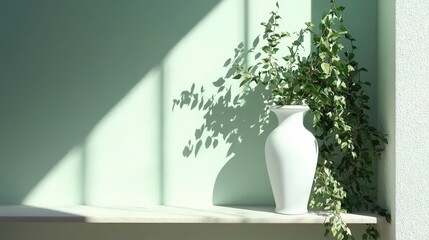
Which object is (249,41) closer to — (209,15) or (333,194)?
(209,15)

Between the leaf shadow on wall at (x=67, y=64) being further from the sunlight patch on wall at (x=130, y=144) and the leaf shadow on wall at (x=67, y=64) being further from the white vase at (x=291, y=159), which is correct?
the white vase at (x=291, y=159)

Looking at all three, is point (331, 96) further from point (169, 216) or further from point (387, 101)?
point (169, 216)

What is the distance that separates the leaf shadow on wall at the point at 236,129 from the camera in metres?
2.80

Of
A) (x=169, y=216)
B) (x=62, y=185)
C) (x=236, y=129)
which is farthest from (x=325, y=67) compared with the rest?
(x=62, y=185)

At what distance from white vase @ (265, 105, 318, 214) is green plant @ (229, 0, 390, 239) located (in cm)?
7

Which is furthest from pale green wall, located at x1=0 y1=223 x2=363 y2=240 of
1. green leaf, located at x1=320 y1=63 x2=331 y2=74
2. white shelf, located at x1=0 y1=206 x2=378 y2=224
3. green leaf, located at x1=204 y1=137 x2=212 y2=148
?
green leaf, located at x1=320 y1=63 x2=331 y2=74

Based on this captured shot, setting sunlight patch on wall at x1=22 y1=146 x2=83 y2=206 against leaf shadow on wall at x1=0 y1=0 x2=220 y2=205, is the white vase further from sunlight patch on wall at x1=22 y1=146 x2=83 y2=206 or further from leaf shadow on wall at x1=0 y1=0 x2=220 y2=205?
sunlight patch on wall at x1=22 y1=146 x2=83 y2=206

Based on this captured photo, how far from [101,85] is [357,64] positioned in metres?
1.13
